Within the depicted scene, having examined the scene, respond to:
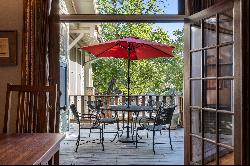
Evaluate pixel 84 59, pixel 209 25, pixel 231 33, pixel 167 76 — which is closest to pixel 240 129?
pixel 231 33

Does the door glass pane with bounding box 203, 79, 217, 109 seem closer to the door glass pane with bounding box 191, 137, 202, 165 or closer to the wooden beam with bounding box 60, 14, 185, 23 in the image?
the door glass pane with bounding box 191, 137, 202, 165

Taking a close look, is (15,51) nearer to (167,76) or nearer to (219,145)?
(219,145)

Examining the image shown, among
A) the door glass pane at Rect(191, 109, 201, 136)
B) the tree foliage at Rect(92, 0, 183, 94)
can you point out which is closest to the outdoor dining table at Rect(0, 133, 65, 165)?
the door glass pane at Rect(191, 109, 201, 136)

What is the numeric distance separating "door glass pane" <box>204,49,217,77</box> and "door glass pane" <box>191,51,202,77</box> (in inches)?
5.2

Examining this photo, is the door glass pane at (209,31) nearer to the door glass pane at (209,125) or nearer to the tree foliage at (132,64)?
the door glass pane at (209,125)

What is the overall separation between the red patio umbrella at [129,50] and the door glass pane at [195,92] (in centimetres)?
256

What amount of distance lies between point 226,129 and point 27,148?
2079mm

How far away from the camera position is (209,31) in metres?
3.82

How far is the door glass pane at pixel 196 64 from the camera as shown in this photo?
158 inches

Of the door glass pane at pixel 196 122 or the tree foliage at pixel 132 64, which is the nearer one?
the door glass pane at pixel 196 122

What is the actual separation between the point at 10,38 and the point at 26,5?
44 centimetres

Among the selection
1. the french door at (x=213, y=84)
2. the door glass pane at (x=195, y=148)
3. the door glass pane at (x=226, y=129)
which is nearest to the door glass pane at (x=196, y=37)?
the french door at (x=213, y=84)

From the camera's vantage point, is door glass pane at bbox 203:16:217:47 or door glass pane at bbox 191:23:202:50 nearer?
door glass pane at bbox 203:16:217:47

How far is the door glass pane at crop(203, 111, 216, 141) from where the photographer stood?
3.68 meters
